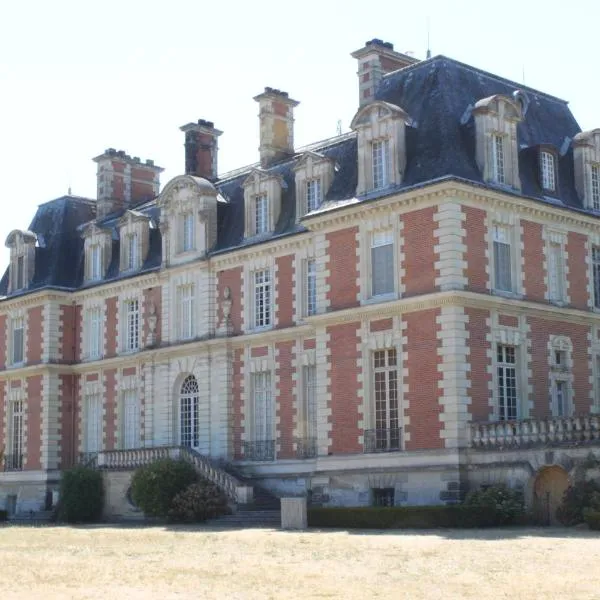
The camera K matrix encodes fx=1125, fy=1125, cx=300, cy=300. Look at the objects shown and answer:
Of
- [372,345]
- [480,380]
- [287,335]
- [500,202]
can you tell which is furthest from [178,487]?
[500,202]

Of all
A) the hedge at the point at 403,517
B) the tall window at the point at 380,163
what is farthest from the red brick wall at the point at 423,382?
the tall window at the point at 380,163

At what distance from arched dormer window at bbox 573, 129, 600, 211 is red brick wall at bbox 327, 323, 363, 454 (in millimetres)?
7289

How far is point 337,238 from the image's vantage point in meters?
27.3

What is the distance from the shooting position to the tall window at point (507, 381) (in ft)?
83.0

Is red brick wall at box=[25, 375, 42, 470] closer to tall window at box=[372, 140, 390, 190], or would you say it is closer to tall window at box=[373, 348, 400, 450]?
tall window at box=[373, 348, 400, 450]

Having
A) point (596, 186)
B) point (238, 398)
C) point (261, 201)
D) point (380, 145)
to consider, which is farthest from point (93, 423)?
point (596, 186)

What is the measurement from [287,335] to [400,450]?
6.38 meters

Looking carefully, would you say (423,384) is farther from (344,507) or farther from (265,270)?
(265,270)

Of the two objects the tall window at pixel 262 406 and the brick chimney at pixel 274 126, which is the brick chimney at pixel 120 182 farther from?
the tall window at pixel 262 406

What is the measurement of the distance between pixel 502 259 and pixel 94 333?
1634 cm

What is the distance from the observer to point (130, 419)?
3562 centimetres

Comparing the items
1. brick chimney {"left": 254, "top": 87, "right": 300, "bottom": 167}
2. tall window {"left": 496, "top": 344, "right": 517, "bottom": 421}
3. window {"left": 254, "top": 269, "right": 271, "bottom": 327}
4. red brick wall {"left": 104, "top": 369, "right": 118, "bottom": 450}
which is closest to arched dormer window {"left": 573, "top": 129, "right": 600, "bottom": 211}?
tall window {"left": 496, "top": 344, "right": 517, "bottom": 421}

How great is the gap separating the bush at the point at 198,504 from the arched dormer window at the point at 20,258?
45.0 ft

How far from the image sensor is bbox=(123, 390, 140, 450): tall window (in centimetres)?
3531
